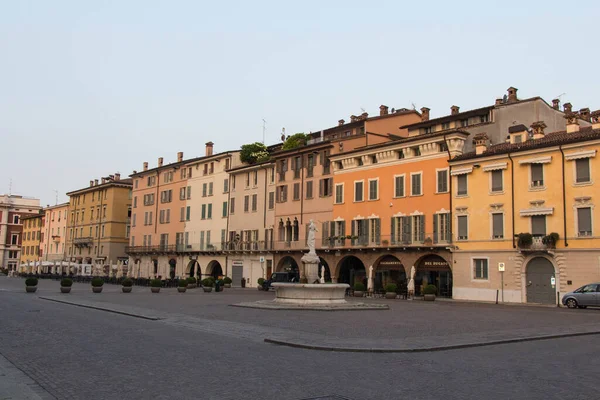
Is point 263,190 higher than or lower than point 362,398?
higher

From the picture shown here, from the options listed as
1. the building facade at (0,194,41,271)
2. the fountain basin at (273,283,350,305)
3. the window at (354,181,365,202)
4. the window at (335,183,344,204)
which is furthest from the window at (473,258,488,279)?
the building facade at (0,194,41,271)

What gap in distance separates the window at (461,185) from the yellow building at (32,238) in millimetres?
88007

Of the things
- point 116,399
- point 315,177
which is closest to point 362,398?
point 116,399

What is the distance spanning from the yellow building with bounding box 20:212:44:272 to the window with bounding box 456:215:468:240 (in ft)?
288

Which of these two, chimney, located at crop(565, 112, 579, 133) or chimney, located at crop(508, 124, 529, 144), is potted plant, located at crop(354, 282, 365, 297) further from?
chimney, located at crop(565, 112, 579, 133)

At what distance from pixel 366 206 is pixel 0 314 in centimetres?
3242

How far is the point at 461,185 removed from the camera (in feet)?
141

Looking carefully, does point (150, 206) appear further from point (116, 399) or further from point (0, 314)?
point (116, 399)

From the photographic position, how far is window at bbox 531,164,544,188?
125 ft

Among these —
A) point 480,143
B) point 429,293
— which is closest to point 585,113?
point 480,143

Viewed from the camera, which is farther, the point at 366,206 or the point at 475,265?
the point at 366,206

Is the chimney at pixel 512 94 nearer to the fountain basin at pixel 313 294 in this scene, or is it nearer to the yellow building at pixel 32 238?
the fountain basin at pixel 313 294

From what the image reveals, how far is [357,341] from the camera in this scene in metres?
15.2

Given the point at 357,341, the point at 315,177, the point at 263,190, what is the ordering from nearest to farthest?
the point at 357,341 → the point at 315,177 → the point at 263,190
